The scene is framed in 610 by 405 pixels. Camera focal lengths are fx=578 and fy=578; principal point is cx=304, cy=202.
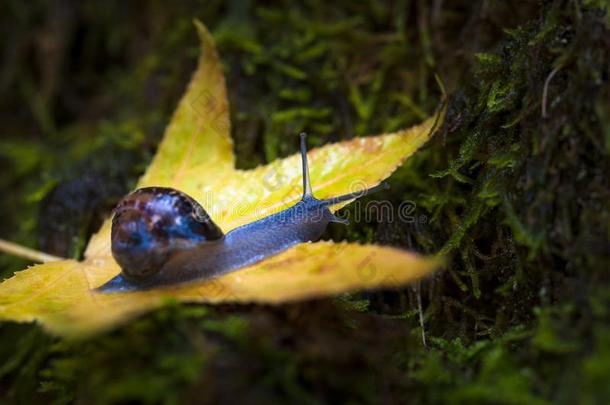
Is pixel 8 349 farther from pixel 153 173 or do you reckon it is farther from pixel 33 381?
pixel 153 173

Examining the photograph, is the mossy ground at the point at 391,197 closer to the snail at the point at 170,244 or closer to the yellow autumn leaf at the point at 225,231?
the yellow autumn leaf at the point at 225,231

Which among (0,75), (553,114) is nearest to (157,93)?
(0,75)

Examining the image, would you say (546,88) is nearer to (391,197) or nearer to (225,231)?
(391,197)

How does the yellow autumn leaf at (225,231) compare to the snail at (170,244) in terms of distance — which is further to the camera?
the snail at (170,244)

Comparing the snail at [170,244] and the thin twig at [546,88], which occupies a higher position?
the thin twig at [546,88]

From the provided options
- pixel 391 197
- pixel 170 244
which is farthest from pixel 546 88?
pixel 170 244

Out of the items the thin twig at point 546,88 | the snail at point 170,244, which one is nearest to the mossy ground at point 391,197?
the thin twig at point 546,88

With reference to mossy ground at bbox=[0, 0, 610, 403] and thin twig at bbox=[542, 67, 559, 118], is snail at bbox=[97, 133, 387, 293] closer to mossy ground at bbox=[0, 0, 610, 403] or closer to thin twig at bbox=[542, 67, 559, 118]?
mossy ground at bbox=[0, 0, 610, 403]
